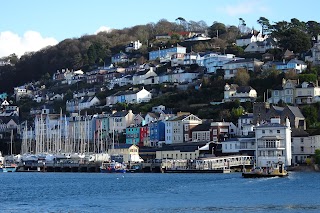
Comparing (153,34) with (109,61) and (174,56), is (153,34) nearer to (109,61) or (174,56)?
(109,61)

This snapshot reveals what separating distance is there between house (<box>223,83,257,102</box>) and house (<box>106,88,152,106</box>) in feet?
59.1

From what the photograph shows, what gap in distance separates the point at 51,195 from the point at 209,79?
60.8 m

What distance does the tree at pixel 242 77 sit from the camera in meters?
107

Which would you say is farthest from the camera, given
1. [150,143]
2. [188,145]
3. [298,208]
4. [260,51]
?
[260,51]

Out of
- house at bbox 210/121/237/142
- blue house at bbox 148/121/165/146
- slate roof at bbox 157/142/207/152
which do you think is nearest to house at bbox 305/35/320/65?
house at bbox 210/121/237/142

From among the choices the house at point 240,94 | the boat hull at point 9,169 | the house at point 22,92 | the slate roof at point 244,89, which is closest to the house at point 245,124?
the house at point 240,94

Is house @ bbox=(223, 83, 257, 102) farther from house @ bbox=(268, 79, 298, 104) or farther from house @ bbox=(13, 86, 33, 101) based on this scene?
house @ bbox=(13, 86, 33, 101)

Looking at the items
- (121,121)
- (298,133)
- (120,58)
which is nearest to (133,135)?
(121,121)

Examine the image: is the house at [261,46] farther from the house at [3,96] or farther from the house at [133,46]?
the house at [3,96]

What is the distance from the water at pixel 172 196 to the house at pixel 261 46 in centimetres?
6083

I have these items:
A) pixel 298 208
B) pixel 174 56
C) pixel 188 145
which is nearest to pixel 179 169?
pixel 188 145

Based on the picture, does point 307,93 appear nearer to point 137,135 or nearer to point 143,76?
point 137,135

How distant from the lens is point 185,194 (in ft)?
172

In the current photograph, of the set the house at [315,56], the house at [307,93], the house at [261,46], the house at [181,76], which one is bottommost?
the house at [307,93]
